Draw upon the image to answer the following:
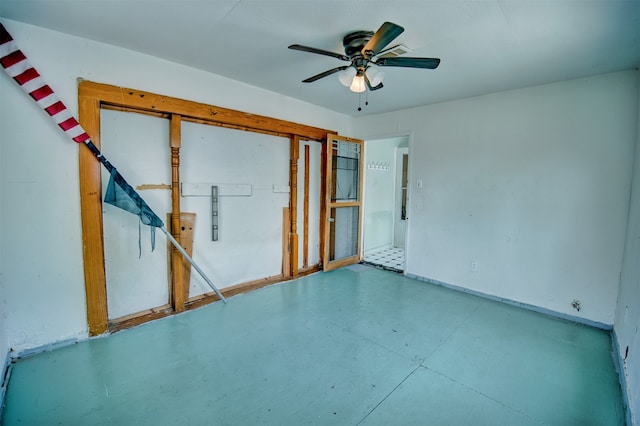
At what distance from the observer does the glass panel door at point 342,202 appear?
4.33 m

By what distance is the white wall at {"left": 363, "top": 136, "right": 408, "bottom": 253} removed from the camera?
5613 millimetres

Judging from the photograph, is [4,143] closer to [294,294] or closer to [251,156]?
[251,156]

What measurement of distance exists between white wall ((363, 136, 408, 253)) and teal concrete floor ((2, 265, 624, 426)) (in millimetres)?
2756

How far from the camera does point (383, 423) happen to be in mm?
1647

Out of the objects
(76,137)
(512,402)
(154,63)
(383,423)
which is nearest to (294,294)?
(383,423)

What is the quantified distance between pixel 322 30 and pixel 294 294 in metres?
2.71

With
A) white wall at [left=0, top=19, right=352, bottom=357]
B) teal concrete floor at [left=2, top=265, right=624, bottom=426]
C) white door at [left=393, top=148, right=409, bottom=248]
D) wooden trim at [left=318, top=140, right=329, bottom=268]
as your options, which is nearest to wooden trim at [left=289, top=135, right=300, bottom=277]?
wooden trim at [left=318, top=140, right=329, bottom=268]

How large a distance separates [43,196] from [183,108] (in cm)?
135

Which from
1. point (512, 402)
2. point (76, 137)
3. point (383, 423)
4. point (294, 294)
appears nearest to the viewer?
point (383, 423)

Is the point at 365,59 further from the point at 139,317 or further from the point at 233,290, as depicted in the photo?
the point at 139,317

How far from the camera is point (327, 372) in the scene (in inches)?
82.1

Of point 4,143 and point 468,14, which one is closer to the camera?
point 468,14

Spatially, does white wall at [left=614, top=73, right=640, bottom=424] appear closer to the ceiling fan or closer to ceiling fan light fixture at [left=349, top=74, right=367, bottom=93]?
the ceiling fan

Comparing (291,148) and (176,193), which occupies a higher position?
(291,148)
